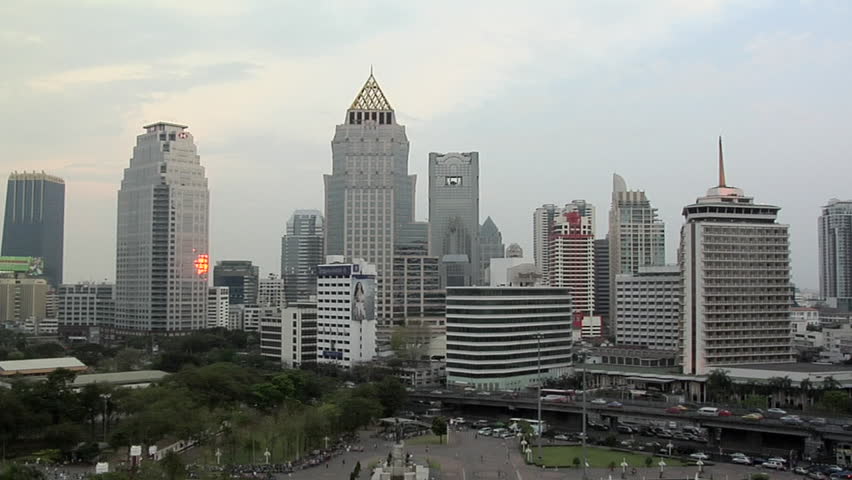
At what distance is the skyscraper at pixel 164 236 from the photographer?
445 ft

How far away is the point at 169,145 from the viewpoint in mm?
138250

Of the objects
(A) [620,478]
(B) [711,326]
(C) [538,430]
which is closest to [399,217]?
(B) [711,326]

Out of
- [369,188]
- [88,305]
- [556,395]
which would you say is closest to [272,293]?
[88,305]

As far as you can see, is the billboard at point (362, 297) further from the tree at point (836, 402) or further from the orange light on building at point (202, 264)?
the orange light on building at point (202, 264)

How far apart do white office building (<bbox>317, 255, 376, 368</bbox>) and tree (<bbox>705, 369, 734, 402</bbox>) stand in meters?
35.2

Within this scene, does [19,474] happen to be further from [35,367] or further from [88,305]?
[88,305]

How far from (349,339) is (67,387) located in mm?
33910

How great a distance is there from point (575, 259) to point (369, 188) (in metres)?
37.0

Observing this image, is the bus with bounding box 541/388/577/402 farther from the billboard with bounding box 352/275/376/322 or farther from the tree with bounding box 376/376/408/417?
the billboard with bounding box 352/275/376/322

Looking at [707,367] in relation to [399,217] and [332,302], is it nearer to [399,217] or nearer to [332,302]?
[332,302]

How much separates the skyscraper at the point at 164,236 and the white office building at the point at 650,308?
2664 inches

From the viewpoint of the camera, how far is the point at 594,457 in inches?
2156

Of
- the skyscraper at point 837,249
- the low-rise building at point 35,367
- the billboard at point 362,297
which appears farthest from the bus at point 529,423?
the skyscraper at point 837,249

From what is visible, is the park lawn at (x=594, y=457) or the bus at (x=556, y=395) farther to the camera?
the bus at (x=556, y=395)
